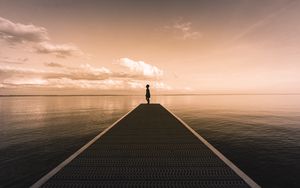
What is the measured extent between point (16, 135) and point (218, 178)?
1462 centimetres

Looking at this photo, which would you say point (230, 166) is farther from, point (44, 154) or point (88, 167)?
point (44, 154)

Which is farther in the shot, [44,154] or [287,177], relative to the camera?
[44,154]

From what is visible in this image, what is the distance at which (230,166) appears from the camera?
5.21 meters

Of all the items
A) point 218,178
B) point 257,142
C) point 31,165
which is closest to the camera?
point 218,178

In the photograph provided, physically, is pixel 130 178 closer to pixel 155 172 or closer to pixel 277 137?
pixel 155 172

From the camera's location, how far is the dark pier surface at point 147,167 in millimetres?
4430

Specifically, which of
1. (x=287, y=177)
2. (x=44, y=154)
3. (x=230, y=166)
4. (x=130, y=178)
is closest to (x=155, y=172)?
(x=130, y=178)

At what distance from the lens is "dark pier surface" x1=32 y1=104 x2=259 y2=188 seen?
4.43 metres

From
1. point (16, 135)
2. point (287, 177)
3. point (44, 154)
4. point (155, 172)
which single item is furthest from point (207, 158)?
point (16, 135)

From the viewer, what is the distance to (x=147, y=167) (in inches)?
210

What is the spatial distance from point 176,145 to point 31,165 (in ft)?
18.4

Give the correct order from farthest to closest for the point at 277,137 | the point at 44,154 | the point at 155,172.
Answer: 1. the point at 277,137
2. the point at 44,154
3. the point at 155,172

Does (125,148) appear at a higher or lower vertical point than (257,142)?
higher

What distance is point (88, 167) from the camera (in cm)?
530
